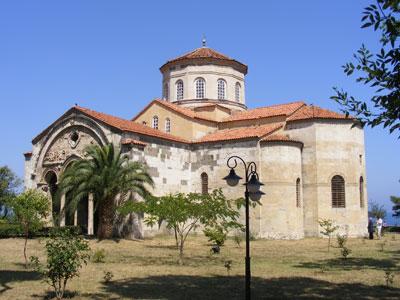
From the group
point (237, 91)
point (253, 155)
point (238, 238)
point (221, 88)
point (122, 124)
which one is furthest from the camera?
point (237, 91)

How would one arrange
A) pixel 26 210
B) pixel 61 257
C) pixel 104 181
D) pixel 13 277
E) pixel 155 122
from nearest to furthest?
1. pixel 61 257
2. pixel 13 277
3. pixel 26 210
4. pixel 104 181
5. pixel 155 122

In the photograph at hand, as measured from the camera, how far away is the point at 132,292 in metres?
12.7

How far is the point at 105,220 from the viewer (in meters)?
26.9

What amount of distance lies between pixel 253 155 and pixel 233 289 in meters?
17.2

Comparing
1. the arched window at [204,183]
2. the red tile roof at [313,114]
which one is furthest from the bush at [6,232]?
the red tile roof at [313,114]

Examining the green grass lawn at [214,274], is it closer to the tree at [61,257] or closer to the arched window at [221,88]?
the tree at [61,257]

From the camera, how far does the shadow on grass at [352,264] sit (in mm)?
17531

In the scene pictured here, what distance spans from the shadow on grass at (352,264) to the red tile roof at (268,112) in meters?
14.5

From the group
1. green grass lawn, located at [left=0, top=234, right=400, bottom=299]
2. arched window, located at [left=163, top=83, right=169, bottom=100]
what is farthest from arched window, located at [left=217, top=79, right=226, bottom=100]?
green grass lawn, located at [left=0, top=234, right=400, bottom=299]

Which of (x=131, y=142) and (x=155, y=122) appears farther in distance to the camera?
(x=155, y=122)

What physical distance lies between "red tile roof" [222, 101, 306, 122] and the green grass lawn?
36.1 feet

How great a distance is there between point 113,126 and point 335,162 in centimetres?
1424

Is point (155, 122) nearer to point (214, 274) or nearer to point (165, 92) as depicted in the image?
point (165, 92)

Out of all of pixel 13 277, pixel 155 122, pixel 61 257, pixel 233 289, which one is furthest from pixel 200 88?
pixel 61 257
